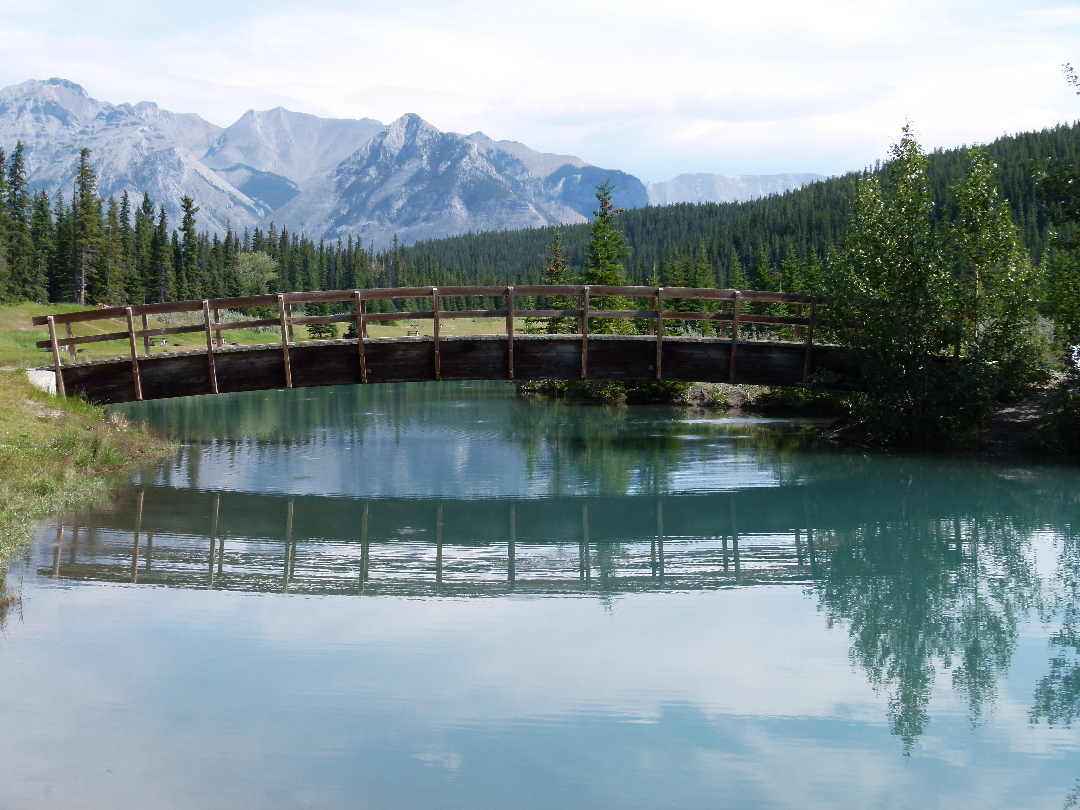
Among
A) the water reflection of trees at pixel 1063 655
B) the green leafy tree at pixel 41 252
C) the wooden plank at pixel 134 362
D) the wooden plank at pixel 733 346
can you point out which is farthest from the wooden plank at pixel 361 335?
the green leafy tree at pixel 41 252

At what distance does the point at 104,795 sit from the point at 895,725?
5697 millimetres

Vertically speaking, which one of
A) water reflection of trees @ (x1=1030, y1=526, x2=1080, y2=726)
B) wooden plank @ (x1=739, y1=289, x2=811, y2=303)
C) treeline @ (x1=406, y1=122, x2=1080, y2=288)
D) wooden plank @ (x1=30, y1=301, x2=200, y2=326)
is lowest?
water reflection of trees @ (x1=1030, y1=526, x2=1080, y2=726)

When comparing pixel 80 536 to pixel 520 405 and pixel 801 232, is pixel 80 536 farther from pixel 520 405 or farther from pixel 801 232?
pixel 801 232

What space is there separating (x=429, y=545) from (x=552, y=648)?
209 inches

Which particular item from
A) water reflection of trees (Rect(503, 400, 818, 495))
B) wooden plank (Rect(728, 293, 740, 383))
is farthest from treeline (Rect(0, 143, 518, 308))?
wooden plank (Rect(728, 293, 740, 383))

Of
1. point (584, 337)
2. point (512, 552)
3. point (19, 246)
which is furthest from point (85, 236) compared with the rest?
point (512, 552)

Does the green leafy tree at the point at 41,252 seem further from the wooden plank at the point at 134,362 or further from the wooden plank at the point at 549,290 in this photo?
the wooden plank at the point at 549,290

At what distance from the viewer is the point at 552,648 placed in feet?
30.7

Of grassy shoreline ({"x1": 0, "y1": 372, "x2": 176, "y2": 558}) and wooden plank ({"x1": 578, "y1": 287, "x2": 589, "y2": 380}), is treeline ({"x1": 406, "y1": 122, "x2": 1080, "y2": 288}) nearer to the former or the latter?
wooden plank ({"x1": 578, "y1": 287, "x2": 589, "y2": 380})

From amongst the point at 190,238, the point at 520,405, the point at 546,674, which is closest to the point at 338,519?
the point at 546,674

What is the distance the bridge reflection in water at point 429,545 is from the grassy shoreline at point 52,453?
Result: 0.67 metres

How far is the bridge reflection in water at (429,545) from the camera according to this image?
1207 cm

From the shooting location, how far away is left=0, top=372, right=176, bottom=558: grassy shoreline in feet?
48.9

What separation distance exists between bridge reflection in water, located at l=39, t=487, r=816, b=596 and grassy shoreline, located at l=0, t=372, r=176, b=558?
67 cm
